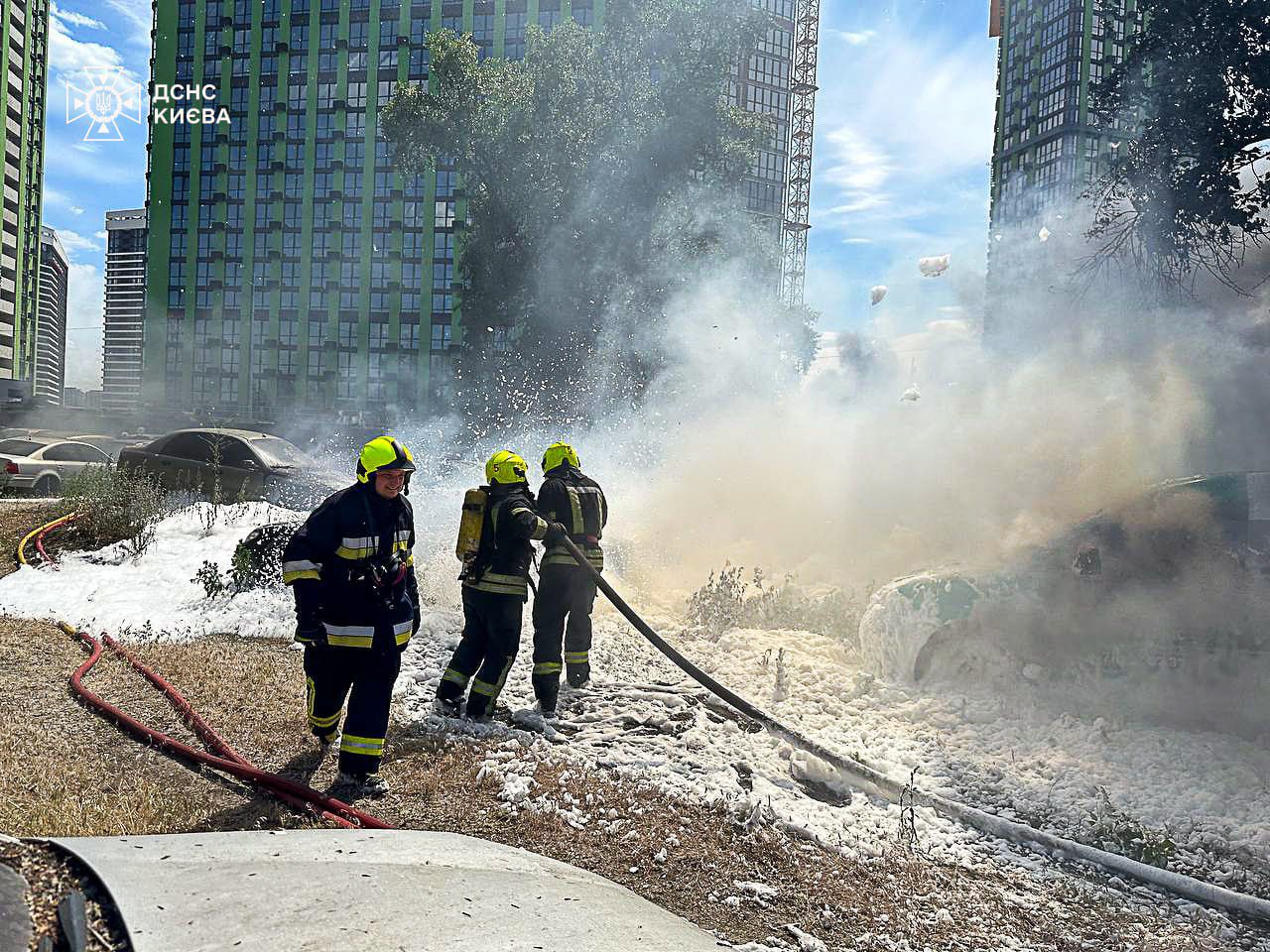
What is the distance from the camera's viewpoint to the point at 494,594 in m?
6.00

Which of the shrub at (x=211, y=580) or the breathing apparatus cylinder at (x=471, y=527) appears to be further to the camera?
the shrub at (x=211, y=580)

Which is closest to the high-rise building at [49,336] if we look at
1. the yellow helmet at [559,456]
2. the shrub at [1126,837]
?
the yellow helmet at [559,456]

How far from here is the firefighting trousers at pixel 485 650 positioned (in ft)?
19.6

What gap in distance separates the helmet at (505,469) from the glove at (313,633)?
1675 millimetres

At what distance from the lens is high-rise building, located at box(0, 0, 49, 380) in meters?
64.0

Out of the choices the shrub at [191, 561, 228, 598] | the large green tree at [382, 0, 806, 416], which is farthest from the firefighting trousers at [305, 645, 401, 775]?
the large green tree at [382, 0, 806, 416]

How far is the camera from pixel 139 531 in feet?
37.1

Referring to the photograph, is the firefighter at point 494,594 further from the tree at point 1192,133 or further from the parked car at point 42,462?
the parked car at point 42,462

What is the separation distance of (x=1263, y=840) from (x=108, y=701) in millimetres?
6313

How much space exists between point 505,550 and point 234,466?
31.7ft

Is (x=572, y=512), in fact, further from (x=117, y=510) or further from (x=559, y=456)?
(x=117, y=510)

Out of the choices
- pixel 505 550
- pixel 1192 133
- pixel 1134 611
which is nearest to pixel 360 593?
pixel 505 550

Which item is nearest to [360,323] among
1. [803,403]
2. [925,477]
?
[803,403]

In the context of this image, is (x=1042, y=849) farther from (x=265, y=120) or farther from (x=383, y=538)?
(x=265, y=120)
